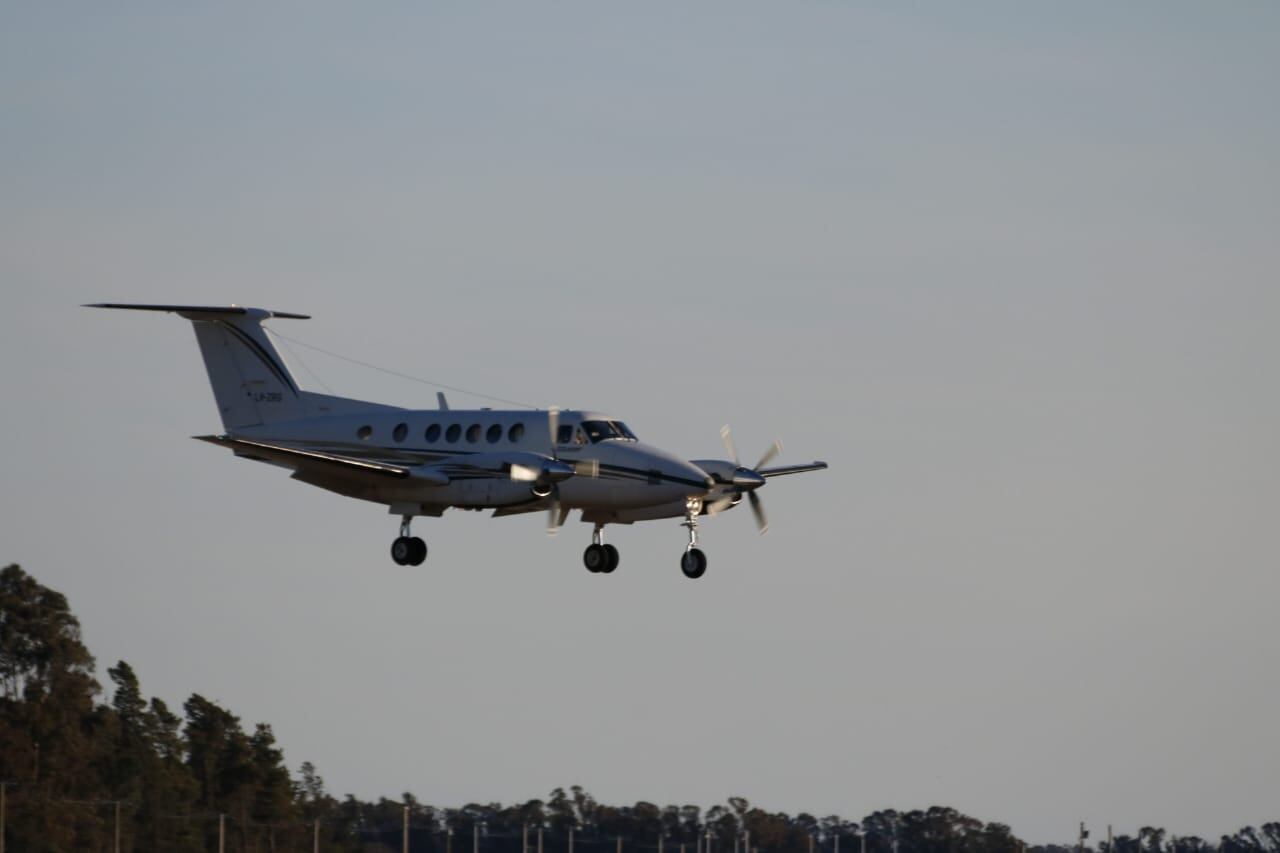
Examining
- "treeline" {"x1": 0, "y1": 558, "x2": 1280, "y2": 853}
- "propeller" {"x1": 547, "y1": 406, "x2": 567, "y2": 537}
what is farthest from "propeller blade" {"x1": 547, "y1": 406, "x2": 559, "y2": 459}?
"treeline" {"x1": 0, "y1": 558, "x2": 1280, "y2": 853}

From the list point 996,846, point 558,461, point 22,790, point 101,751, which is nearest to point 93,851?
point 22,790

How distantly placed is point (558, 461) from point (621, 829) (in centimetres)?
4729

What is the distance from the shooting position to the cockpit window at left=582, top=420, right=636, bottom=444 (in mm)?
49375

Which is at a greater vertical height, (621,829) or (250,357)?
(250,357)

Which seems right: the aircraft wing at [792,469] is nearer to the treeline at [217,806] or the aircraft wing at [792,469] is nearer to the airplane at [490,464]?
the airplane at [490,464]

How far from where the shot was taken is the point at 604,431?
49500 millimetres

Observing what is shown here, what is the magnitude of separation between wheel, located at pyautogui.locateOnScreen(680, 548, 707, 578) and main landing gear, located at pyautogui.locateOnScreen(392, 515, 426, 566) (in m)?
6.51

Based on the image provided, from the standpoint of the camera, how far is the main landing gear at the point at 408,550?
172ft

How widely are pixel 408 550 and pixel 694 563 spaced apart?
702 cm

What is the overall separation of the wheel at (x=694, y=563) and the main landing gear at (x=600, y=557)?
204 centimetres

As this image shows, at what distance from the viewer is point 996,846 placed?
86.6m

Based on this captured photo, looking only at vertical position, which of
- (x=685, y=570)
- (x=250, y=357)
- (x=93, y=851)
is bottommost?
(x=93, y=851)

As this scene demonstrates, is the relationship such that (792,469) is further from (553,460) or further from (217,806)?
(217,806)

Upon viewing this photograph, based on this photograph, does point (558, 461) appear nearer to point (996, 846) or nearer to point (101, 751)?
point (101, 751)
